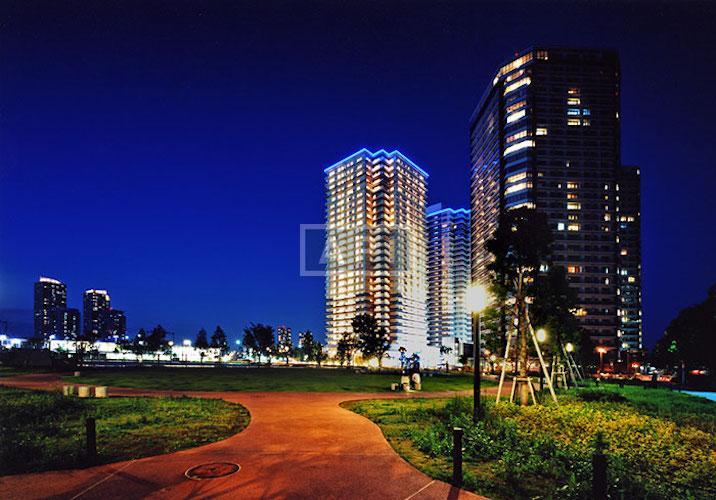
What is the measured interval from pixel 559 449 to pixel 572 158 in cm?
15959

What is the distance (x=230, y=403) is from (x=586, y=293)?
146m

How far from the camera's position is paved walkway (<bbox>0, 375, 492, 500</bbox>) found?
26.4 feet

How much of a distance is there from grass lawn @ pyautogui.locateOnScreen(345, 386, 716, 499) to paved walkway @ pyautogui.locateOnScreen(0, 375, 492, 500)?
826mm

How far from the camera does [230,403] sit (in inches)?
791

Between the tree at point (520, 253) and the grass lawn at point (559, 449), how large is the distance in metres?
5.65

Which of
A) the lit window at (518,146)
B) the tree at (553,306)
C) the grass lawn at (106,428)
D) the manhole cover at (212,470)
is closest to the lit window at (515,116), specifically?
the lit window at (518,146)

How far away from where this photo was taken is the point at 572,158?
493 ft

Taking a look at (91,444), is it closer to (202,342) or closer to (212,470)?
(212,470)

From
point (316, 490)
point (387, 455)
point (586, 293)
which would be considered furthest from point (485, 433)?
Result: point (586, 293)

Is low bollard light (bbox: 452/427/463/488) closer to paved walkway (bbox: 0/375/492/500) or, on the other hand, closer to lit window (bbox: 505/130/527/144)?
paved walkway (bbox: 0/375/492/500)

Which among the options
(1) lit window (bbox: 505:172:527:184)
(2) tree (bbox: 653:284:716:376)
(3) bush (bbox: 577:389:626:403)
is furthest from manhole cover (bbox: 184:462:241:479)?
(1) lit window (bbox: 505:172:527:184)

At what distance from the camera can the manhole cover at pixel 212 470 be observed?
895cm

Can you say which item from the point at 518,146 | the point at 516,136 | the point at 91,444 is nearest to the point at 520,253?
the point at 91,444

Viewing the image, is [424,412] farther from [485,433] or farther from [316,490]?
[316,490]
